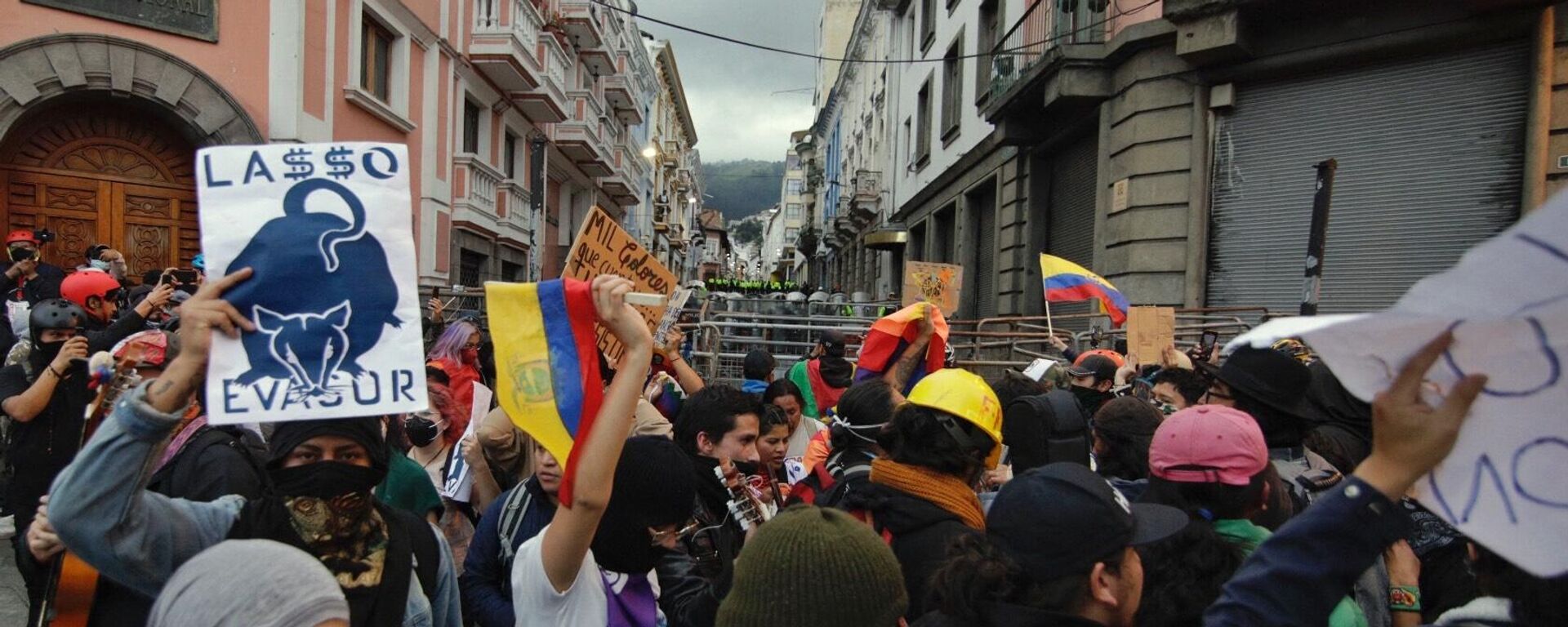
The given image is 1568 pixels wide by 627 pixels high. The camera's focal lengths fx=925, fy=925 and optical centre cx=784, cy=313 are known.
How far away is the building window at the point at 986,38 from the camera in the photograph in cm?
1745

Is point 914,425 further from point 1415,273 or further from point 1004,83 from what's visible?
point 1004,83

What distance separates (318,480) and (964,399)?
69.5 inches

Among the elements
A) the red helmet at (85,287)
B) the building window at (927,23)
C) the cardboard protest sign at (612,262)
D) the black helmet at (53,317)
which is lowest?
the black helmet at (53,317)

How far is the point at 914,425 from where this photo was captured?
9.02 ft

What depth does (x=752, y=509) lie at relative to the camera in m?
2.84

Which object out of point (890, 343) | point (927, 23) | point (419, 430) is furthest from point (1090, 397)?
point (927, 23)

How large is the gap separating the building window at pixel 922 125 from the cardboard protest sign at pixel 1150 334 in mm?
17616

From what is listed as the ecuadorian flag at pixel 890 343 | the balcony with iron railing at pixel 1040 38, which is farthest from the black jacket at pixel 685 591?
the balcony with iron railing at pixel 1040 38

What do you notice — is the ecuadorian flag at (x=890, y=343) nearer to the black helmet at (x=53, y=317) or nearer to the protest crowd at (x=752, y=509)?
the protest crowd at (x=752, y=509)

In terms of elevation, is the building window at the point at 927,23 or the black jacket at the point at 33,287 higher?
the building window at the point at 927,23

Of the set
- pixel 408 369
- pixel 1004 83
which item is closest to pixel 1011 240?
pixel 1004 83

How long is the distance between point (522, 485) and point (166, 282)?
381cm

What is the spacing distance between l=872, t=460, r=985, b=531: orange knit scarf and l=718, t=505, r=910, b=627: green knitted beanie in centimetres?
91

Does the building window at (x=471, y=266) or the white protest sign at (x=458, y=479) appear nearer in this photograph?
the white protest sign at (x=458, y=479)
